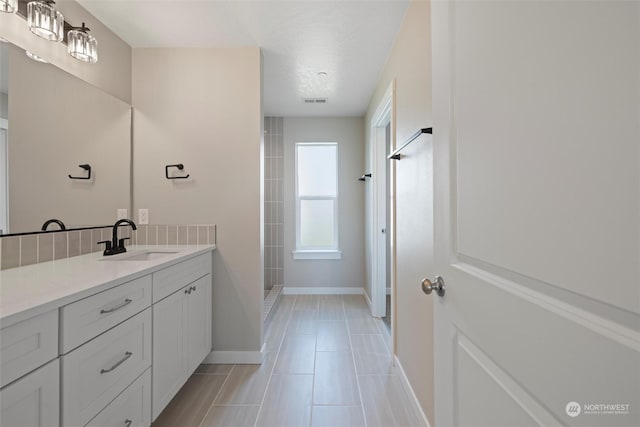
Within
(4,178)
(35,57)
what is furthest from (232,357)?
(35,57)

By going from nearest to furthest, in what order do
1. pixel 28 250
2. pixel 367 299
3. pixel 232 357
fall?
pixel 28 250
pixel 232 357
pixel 367 299

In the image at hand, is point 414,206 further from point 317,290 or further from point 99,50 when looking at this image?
point 317,290

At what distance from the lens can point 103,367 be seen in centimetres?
117

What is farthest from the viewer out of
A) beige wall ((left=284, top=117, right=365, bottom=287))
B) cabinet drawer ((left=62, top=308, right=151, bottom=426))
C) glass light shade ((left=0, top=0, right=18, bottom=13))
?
beige wall ((left=284, top=117, right=365, bottom=287))

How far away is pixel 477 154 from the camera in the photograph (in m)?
0.72

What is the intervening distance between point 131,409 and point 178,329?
48cm

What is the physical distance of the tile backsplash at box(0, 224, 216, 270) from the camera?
1.47 meters

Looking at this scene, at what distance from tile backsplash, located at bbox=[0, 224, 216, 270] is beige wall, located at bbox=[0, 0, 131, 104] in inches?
39.0

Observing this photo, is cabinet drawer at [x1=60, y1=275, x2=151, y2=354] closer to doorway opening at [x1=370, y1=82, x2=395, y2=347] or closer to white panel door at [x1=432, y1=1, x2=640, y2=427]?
white panel door at [x1=432, y1=1, x2=640, y2=427]

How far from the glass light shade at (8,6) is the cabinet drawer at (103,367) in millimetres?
1580

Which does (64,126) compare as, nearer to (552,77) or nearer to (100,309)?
(100,309)

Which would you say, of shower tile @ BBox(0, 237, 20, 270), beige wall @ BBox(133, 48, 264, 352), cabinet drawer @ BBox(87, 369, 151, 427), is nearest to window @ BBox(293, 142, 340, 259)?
beige wall @ BBox(133, 48, 264, 352)

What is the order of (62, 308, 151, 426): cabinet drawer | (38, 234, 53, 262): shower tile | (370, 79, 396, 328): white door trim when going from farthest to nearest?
(370, 79, 396, 328): white door trim
(38, 234, 53, 262): shower tile
(62, 308, 151, 426): cabinet drawer

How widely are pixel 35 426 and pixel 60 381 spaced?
4.8 inches
